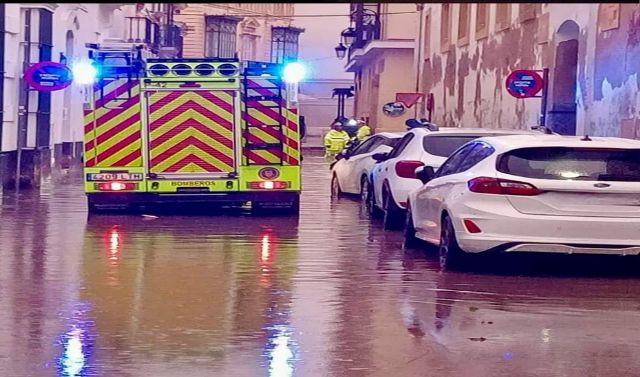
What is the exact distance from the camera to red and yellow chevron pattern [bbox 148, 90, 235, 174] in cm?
1866

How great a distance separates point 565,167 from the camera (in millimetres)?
11820

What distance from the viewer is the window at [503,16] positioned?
2847cm

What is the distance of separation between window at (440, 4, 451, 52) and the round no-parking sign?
13175 millimetres

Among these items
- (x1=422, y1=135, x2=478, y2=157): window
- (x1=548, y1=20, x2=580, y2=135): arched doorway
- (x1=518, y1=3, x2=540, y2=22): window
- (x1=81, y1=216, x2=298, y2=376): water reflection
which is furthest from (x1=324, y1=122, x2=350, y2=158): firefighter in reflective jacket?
(x1=422, y1=135, x2=478, y2=157): window

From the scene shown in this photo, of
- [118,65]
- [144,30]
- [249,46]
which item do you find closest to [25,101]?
[118,65]

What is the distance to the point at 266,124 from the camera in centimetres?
1878

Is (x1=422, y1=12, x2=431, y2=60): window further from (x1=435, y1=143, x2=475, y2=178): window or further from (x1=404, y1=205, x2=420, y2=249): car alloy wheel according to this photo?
(x1=435, y1=143, x2=475, y2=178): window

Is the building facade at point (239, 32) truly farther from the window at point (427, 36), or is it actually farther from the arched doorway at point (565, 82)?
the arched doorway at point (565, 82)

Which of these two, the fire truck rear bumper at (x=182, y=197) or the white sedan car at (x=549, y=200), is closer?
the white sedan car at (x=549, y=200)

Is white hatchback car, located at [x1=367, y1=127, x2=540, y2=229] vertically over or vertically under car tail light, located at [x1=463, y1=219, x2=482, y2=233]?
over

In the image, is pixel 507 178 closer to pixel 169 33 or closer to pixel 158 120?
pixel 158 120

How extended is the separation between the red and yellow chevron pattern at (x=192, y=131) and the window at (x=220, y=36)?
5738cm

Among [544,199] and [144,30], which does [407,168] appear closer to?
[544,199]

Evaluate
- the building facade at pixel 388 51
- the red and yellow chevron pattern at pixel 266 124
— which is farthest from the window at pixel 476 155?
the building facade at pixel 388 51
